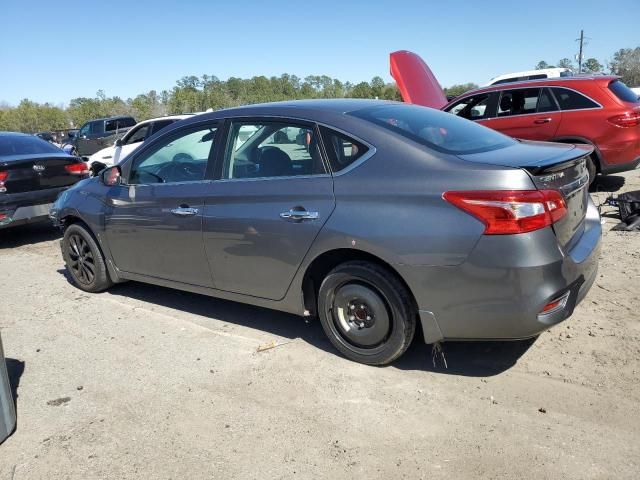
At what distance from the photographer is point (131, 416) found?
3.19 metres

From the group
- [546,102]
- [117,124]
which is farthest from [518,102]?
[117,124]

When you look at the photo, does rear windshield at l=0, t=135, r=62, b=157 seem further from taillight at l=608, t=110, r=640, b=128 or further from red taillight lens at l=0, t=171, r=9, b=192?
taillight at l=608, t=110, r=640, b=128

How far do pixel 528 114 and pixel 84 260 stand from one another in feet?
22.2

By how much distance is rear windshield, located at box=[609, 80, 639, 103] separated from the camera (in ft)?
25.0

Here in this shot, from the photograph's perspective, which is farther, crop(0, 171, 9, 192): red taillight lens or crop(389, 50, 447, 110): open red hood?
crop(389, 50, 447, 110): open red hood

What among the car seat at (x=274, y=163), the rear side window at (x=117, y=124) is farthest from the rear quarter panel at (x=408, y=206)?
the rear side window at (x=117, y=124)

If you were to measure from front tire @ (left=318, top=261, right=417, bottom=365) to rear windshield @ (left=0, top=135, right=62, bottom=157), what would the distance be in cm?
645

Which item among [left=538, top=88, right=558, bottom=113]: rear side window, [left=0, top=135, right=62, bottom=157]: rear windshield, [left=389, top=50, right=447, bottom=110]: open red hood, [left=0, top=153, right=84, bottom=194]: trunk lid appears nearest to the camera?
[left=0, top=153, right=84, bottom=194]: trunk lid

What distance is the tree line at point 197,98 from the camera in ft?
209

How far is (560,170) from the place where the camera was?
3059 mm

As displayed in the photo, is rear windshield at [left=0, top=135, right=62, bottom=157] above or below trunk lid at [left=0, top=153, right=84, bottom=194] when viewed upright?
above

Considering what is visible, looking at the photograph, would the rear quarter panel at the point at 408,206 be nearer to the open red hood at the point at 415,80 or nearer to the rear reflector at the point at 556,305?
the rear reflector at the point at 556,305

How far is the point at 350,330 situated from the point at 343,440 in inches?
33.7

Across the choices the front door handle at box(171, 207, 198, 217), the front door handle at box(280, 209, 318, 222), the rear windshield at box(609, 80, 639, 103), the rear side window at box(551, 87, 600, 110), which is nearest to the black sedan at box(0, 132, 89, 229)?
the front door handle at box(171, 207, 198, 217)
